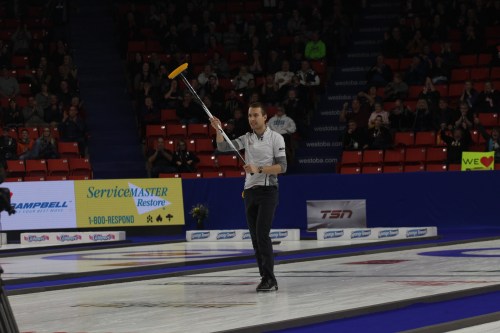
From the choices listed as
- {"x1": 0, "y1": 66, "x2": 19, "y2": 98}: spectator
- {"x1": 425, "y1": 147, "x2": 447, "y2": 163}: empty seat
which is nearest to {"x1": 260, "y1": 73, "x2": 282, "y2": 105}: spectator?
{"x1": 425, "y1": 147, "x2": 447, "y2": 163}: empty seat

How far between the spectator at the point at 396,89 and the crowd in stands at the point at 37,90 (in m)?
8.19

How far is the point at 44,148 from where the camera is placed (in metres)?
26.0

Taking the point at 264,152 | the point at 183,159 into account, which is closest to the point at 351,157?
the point at 183,159

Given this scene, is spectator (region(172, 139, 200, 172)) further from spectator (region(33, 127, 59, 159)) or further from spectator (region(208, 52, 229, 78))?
spectator (region(208, 52, 229, 78))

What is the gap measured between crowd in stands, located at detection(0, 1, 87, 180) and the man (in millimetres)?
14784

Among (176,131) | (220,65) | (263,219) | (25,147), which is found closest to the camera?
(263,219)

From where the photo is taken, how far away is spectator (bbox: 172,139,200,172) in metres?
25.3

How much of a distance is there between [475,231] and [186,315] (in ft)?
44.3

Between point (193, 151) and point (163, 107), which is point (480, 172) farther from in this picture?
point (163, 107)

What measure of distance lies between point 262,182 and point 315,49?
18800 millimetres

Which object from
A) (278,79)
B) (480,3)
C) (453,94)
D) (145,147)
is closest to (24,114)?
(145,147)

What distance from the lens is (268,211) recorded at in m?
11.5

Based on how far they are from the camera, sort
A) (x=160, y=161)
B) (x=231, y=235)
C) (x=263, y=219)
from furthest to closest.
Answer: (x=160, y=161)
(x=231, y=235)
(x=263, y=219)

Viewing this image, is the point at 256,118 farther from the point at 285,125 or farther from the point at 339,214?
the point at 285,125
